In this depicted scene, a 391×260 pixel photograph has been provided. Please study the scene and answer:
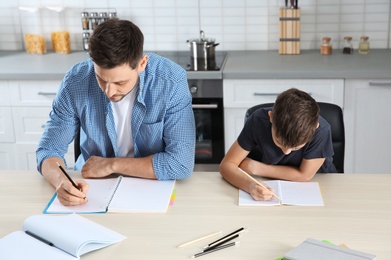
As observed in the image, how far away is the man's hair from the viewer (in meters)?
2.06

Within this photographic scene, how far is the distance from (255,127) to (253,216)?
1.53 ft

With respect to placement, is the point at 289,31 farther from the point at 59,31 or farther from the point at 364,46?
the point at 59,31

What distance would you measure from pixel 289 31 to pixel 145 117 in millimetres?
1742

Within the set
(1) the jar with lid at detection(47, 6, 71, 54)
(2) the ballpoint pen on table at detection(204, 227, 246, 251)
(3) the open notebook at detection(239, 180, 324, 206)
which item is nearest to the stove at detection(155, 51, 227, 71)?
(1) the jar with lid at detection(47, 6, 71, 54)

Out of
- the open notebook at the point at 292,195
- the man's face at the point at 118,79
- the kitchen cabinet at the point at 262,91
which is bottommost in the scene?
the open notebook at the point at 292,195

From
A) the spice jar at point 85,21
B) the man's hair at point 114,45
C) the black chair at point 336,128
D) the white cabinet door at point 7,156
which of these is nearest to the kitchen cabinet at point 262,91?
the black chair at point 336,128

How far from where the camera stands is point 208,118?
362 centimetres

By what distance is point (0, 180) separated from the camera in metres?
2.38

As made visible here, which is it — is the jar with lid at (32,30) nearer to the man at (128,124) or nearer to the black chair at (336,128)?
the man at (128,124)

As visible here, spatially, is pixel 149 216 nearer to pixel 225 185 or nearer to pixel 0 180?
pixel 225 185

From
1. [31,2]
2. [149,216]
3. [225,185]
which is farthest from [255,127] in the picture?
[31,2]

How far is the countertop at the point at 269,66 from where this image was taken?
3.43 meters

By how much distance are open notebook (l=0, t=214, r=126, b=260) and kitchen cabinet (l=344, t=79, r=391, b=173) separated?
6.55 feet

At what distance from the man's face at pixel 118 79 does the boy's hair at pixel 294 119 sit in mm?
497
